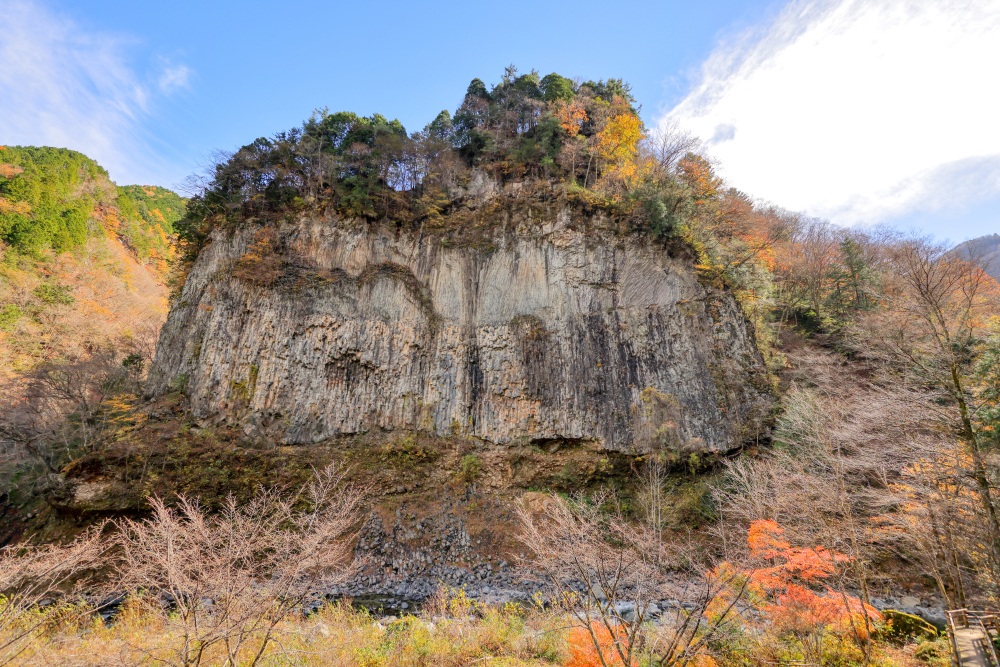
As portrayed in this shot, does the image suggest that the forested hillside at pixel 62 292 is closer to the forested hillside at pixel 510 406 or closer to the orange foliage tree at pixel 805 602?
the forested hillside at pixel 510 406

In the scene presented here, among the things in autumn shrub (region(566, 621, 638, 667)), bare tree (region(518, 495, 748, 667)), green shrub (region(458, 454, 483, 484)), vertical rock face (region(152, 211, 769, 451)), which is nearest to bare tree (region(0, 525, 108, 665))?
vertical rock face (region(152, 211, 769, 451))

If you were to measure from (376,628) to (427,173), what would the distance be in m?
18.9

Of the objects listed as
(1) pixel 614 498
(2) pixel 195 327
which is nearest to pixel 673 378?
(1) pixel 614 498

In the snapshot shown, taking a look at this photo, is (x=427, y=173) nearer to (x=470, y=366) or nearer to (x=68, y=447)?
(x=470, y=366)

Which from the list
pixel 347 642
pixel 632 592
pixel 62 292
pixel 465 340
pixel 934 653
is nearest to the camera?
pixel 934 653

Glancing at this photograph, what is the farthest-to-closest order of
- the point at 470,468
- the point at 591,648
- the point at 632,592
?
the point at 470,468, the point at 632,592, the point at 591,648

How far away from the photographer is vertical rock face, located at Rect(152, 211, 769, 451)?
14945 millimetres

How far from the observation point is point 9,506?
568 inches

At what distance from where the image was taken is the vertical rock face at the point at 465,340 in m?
14.9

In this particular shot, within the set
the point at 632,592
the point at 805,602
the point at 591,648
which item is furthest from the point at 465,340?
the point at 805,602

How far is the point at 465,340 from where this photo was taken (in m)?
16.8

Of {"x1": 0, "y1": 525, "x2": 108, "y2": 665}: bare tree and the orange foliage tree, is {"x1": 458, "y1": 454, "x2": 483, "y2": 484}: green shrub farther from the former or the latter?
{"x1": 0, "y1": 525, "x2": 108, "y2": 665}: bare tree

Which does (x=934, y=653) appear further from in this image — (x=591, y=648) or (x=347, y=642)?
(x=347, y=642)

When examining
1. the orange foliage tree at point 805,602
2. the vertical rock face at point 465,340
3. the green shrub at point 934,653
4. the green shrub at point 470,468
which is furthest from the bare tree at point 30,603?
the green shrub at point 934,653
